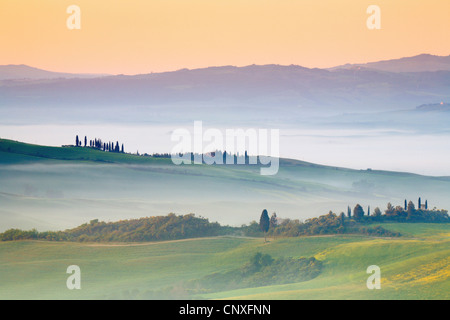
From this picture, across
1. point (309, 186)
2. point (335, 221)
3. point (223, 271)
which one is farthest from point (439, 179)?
point (223, 271)

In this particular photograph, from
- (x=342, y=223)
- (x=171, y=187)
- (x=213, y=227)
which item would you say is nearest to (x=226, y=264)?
(x=213, y=227)

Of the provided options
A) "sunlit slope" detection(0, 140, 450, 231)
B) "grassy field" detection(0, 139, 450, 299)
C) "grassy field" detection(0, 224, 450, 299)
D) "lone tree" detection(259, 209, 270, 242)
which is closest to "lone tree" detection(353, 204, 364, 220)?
"grassy field" detection(0, 224, 450, 299)

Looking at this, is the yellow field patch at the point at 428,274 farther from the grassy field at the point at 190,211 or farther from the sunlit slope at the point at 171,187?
the sunlit slope at the point at 171,187

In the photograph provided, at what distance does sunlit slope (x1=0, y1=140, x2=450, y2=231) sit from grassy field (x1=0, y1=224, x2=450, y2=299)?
54.4 feet

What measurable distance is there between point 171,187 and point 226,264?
37.9 meters

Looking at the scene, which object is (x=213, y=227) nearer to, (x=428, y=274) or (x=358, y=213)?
(x=358, y=213)

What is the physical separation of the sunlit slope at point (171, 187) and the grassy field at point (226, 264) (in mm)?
16589

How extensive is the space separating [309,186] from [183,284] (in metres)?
48.7

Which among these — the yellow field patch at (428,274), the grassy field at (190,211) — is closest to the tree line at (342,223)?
the grassy field at (190,211)

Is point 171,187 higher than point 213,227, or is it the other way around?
point 171,187

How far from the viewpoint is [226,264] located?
50.3 m

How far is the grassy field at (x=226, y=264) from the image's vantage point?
3912 centimetres

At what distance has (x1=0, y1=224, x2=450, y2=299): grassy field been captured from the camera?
39125 mm

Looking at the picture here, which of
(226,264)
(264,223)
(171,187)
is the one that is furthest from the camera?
(171,187)
